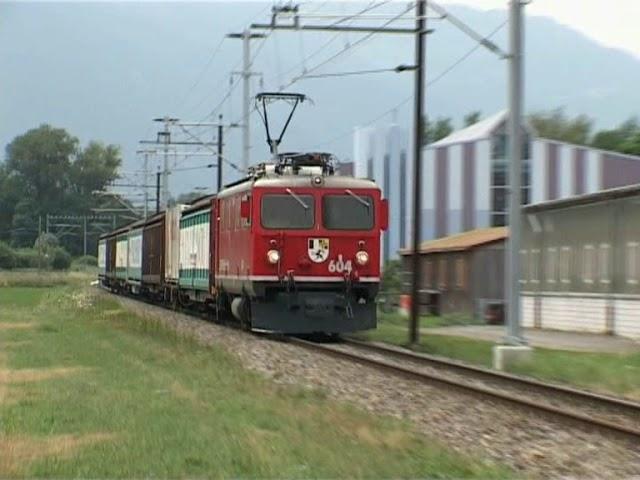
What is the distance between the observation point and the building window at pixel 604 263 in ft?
94.9

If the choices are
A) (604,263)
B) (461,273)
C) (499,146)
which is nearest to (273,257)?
(604,263)

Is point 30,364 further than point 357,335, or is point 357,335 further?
point 357,335

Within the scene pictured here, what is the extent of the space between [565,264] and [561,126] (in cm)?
7364

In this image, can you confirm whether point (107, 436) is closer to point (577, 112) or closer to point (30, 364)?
point (30, 364)

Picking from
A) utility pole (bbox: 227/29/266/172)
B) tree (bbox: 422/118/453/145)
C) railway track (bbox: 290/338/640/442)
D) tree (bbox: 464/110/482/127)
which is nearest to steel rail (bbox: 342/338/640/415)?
railway track (bbox: 290/338/640/442)

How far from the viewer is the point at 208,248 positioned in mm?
27344

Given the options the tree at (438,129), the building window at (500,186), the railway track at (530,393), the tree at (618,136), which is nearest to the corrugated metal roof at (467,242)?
the building window at (500,186)

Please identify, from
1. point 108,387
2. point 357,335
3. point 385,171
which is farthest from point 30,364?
point 385,171

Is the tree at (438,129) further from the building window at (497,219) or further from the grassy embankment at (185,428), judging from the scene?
the grassy embankment at (185,428)

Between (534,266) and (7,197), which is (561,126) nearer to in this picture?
(7,197)

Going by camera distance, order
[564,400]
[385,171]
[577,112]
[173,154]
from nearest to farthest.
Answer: [564,400]
[173,154]
[385,171]
[577,112]

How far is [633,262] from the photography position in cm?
2769

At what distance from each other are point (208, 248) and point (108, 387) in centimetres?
1501

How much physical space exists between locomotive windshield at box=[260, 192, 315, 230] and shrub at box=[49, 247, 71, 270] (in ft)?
244
